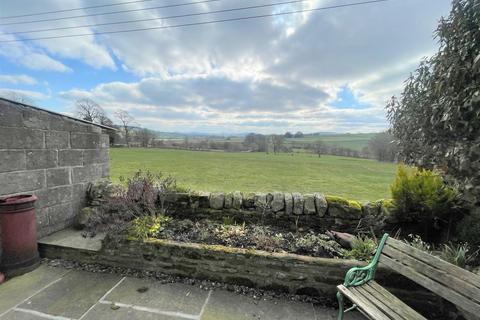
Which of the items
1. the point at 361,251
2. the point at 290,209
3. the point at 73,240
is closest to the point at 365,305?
the point at 361,251

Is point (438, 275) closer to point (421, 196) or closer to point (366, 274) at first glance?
point (366, 274)

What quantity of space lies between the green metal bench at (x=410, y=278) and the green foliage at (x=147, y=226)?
2.33 metres

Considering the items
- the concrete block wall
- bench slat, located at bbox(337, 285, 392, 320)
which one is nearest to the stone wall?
bench slat, located at bbox(337, 285, 392, 320)

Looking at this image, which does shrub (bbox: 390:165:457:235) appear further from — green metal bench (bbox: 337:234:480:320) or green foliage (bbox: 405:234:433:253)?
green metal bench (bbox: 337:234:480:320)

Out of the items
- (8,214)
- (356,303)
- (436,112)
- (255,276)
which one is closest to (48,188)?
(8,214)

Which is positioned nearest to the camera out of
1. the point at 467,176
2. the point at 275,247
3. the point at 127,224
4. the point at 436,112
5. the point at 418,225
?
the point at 467,176

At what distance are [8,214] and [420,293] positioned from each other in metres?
4.65

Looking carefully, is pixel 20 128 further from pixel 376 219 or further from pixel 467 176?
pixel 467 176

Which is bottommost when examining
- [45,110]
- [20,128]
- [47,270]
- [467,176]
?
[47,270]

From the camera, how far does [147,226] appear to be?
3225mm

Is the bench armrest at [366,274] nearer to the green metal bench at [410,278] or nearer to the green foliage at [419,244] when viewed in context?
the green metal bench at [410,278]

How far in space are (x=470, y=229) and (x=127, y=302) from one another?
3.89 m

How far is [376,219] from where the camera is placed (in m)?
3.39

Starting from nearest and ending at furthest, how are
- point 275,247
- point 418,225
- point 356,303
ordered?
point 356,303 < point 275,247 < point 418,225
